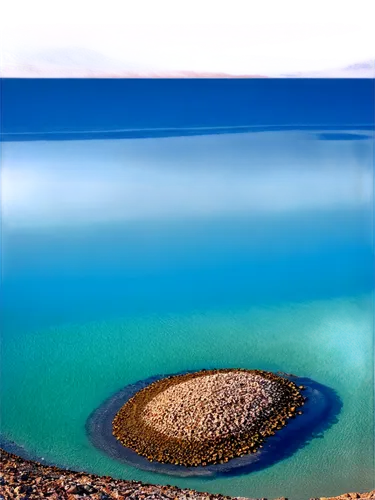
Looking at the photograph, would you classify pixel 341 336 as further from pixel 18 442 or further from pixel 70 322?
pixel 18 442

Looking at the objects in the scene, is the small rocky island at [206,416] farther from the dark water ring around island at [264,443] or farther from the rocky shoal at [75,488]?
the rocky shoal at [75,488]

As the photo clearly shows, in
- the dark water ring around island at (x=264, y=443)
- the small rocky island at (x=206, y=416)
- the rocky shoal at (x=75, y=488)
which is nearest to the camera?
the rocky shoal at (x=75, y=488)

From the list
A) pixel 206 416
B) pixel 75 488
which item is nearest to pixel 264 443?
Answer: pixel 206 416

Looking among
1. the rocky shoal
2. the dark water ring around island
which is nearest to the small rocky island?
the dark water ring around island

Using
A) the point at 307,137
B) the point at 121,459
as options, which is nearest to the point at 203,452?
the point at 121,459

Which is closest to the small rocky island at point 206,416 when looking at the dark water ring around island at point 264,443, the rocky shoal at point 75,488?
the dark water ring around island at point 264,443

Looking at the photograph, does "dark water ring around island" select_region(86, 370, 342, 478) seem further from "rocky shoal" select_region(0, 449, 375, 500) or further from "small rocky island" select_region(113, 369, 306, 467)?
"rocky shoal" select_region(0, 449, 375, 500)
